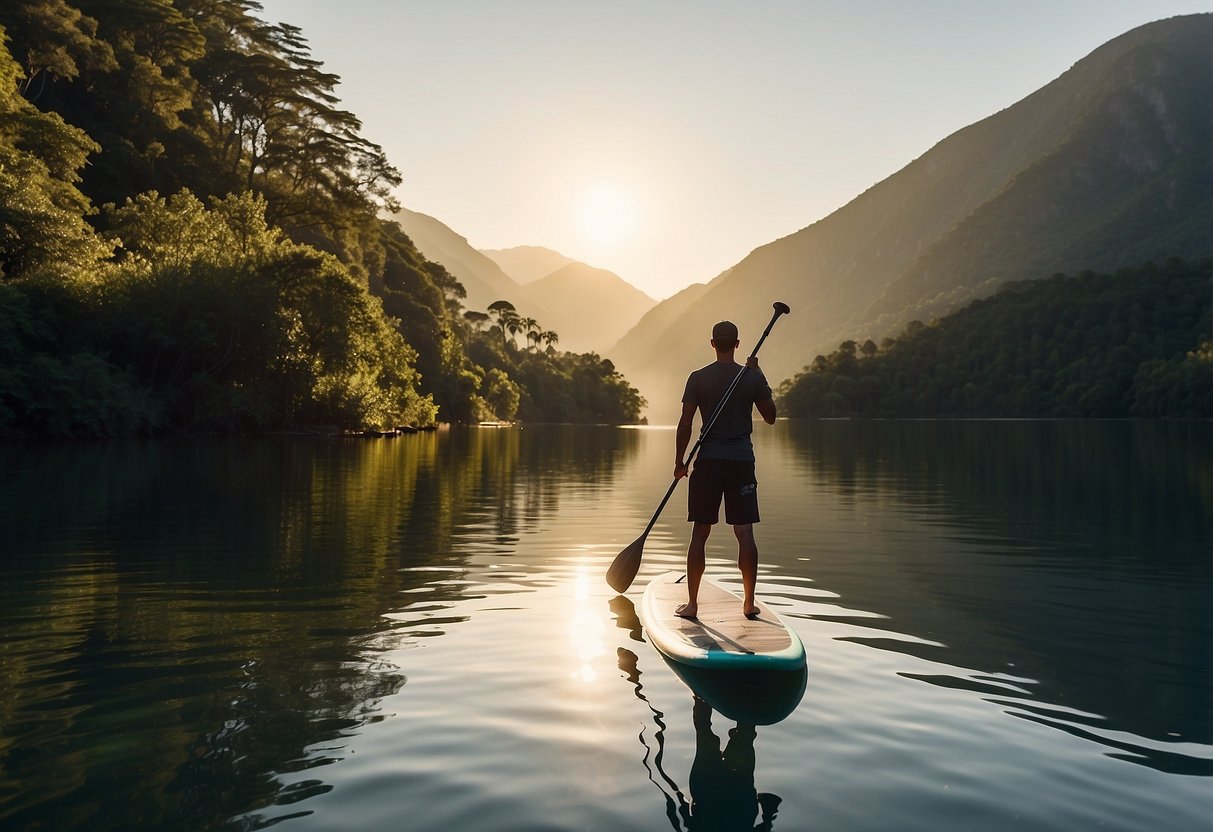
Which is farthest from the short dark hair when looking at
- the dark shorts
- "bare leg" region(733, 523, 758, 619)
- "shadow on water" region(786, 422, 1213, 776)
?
"shadow on water" region(786, 422, 1213, 776)

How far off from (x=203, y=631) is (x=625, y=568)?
194 inches

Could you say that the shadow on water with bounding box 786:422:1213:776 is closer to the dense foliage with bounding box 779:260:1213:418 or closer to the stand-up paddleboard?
the stand-up paddleboard

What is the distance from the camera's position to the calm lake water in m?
5.41

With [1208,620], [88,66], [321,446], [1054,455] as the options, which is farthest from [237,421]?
[1208,620]

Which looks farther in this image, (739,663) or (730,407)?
(730,407)

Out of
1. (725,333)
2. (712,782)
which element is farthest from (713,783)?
(725,333)

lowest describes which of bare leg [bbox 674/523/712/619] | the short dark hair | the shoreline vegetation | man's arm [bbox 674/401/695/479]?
bare leg [bbox 674/523/712/619]

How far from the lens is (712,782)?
575cm

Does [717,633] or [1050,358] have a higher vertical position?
[1050,358]

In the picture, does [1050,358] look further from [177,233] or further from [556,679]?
[556,679]

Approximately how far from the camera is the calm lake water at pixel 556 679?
5410 mm

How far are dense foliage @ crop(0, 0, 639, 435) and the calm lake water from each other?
32.1 meters

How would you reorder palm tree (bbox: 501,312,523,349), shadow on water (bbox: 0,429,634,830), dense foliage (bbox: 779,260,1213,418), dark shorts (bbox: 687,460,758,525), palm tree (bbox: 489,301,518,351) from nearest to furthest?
1. shadow on water (bbox: 0,429,634,830)
2. dark shorts (bbox: 687,460,758,525)
3. dense foliage (bbox: 779,260,1213,418)
4. palm tree (bbox: 489,301,518,351)
5. palm tree (bbox: 501,312,523,349)

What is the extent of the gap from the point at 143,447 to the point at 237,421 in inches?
563
